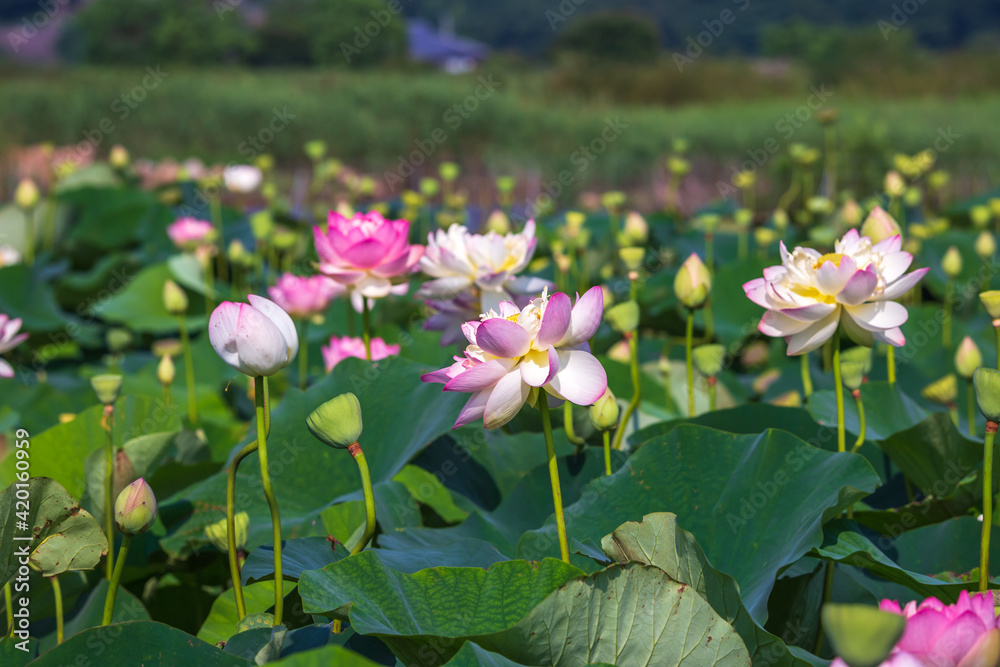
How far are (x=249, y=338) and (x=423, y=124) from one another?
8182 millimetres

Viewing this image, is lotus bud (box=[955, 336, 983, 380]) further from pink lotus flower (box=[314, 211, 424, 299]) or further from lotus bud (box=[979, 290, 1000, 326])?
pink lotus flower (box=[314, 211, 424, 299])

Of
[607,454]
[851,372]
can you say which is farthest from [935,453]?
[607,454]

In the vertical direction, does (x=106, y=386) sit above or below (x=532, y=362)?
below

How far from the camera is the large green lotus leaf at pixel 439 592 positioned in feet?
1.82

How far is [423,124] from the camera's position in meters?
8.48

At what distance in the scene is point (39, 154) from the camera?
3799 mm

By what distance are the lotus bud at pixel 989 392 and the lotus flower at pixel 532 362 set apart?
282mm

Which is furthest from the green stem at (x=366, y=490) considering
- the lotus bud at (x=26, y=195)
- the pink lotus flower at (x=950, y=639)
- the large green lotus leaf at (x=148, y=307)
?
the lotus bud at (x=26, y=195)

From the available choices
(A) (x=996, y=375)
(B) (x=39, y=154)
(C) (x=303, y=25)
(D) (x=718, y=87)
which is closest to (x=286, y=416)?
(A) (x=996, y=375)

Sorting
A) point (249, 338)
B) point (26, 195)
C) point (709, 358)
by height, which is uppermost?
point (249, 338)

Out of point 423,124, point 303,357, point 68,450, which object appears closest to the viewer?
point 68,450

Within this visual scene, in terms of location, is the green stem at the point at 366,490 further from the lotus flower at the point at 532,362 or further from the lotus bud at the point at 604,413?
the lotus bud at the point at 604,413

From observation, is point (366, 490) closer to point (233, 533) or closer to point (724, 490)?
point (233, 533)

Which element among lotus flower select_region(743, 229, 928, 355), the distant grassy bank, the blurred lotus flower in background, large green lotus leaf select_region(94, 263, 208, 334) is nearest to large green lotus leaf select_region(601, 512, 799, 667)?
lotus flower select_region(743, 229, 928, 355)
